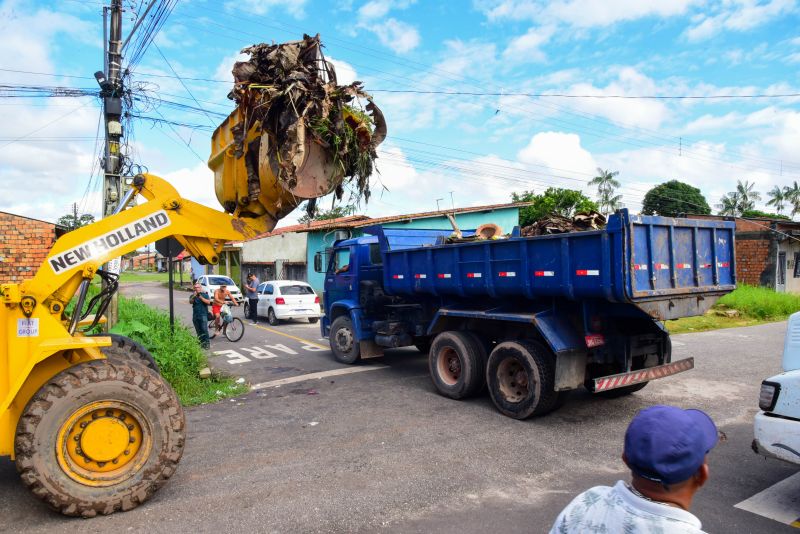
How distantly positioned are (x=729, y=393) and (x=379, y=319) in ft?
18.4

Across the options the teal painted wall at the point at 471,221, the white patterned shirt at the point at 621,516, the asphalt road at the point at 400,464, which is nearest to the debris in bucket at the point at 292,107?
the asphalt road at the point at 400,464

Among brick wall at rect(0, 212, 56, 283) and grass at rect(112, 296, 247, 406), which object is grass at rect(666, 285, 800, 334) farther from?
brick wall at rect(0, 212, 56, 283)

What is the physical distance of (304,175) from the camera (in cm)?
465

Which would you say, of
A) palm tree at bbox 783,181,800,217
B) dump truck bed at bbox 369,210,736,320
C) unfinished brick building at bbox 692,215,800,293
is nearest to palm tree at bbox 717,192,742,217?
palm tree at bbox 783,181,800,217

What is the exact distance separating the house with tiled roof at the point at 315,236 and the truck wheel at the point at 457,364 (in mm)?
8140

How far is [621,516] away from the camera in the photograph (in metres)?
1.46

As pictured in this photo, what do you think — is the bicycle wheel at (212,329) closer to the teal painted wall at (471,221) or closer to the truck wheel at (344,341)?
the truck wheel at (344,341)

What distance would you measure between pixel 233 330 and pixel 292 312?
3798 mm

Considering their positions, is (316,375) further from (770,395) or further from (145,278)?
(145,278)

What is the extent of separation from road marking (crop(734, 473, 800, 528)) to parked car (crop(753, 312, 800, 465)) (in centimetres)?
46

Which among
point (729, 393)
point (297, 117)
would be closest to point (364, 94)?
point (297, 117)

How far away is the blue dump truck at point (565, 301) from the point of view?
18.5ft

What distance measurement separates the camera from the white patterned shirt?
1387 millimetres

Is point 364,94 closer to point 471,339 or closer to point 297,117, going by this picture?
point 297,117
